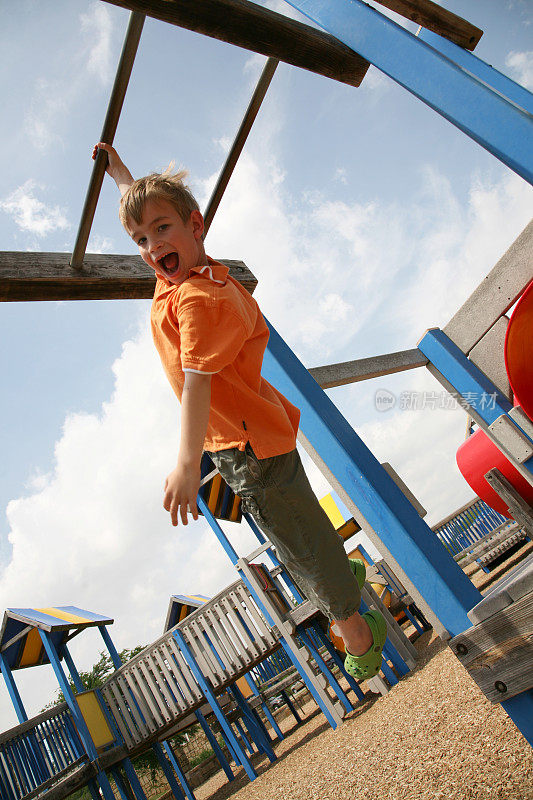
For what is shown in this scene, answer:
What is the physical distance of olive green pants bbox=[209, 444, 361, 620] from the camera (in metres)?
1.38

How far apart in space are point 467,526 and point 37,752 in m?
9.03

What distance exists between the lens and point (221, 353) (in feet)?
3.92

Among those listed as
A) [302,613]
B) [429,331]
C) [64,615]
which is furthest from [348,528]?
[429,331]

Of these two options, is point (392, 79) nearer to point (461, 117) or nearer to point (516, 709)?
point (461, 117)

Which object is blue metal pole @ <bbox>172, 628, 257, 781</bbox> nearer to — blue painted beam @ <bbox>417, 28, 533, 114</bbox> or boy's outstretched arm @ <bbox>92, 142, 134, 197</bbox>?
boy's outstretched arm @ <bbox>92, 142, 134, 197</bbox>

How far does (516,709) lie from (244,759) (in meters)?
6.67

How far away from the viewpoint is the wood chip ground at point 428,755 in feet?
5.21

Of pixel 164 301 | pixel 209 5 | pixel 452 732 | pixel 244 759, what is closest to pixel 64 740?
pixel 244 759

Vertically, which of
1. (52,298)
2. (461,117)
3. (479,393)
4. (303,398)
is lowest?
(479,393)

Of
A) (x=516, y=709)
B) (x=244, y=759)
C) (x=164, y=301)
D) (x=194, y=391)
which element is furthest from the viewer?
(x=244, y=759)

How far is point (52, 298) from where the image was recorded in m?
2.09

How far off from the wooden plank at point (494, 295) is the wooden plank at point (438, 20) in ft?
3.15

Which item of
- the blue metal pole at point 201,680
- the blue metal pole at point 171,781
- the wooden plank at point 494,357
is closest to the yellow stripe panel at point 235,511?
the blue metal pole at point 201,680

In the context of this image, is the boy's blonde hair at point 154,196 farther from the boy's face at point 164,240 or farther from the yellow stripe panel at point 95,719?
the yellow stripe panel at point 95,719
